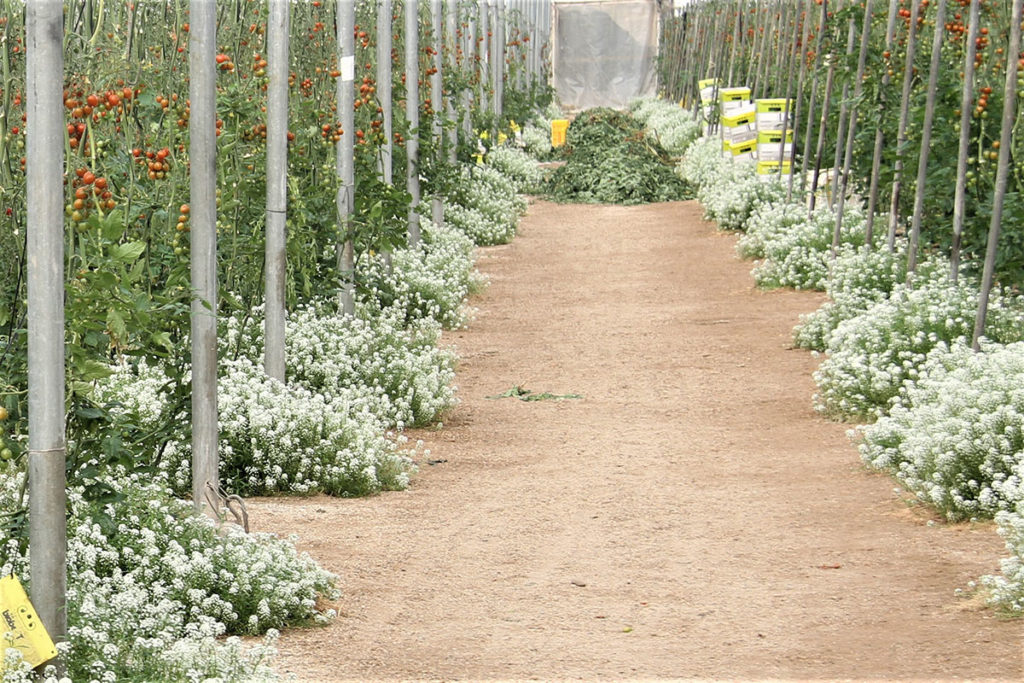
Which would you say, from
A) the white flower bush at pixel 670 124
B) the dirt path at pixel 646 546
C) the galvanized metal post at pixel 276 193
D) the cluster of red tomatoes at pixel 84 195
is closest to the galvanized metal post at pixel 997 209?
the dirt path at pixel 646 546

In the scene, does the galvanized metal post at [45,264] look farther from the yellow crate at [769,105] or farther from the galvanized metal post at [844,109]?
the yellow crate at [769,105]

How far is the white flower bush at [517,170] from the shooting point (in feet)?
72.6

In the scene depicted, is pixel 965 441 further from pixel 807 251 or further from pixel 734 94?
pixel 734 94

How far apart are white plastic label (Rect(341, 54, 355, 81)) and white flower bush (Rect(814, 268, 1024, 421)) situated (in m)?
3.48

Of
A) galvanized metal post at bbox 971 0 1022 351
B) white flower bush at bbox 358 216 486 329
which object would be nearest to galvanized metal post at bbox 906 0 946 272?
galvanized metal post at bbox 971 0 1022 351

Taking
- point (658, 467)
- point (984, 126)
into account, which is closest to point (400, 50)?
point (984, 126)

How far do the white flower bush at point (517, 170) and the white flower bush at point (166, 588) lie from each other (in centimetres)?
1682

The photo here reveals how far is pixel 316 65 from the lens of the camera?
10.1 metres

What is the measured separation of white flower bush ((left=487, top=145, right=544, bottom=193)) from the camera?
22.1 metres

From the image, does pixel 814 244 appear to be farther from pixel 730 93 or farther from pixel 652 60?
pixel 652 60

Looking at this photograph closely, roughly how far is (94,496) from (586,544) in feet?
7.05

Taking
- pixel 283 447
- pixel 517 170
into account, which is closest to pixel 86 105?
pixel 283 447

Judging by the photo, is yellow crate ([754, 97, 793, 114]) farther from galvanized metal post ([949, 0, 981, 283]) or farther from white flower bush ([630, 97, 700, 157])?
galvanized metal post ([949, 0, 981, 283])

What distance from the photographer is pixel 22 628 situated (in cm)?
362
